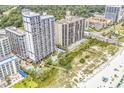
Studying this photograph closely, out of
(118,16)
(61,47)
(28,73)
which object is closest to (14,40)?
(28,73)

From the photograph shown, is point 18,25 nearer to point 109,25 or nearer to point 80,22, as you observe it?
point 80,22

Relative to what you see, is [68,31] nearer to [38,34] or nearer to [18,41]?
[38,34]

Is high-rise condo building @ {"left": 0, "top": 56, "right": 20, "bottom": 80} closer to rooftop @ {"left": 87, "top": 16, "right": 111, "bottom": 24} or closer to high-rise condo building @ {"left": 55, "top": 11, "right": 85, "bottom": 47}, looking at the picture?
high-rise condo building @ {"left": 55, "top": 11, "right": 85, "bottom": 47}

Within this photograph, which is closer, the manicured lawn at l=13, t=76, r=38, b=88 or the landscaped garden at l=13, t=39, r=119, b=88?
the manicured lawn at l=13, t=76, r=38, b=88

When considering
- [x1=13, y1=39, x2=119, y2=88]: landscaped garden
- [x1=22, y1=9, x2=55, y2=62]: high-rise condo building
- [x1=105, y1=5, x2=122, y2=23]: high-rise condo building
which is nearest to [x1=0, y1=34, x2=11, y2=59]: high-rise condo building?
[x1=22, y1=9, x2=55, y2=62]: high-rise condo building

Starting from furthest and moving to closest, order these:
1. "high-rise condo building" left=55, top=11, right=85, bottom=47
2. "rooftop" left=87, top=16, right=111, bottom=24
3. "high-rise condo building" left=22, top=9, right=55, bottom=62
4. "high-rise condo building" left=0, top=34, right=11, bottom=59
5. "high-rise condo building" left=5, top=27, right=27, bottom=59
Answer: "rooftop" left=87, top=16, right=111, bottom=24
"high-rise condo building" left=55, top=11, right=85, bottom=47
"high-rise condo building" left=5, top=27, right=27, bottom=59
"high-rise condo building" left=0, top=34, right=11, bottom=59
"high-rise condo building" left=22, top=9, right=55, bottom=62

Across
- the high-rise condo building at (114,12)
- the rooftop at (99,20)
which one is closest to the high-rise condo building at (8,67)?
the rooftop at (99,20)
